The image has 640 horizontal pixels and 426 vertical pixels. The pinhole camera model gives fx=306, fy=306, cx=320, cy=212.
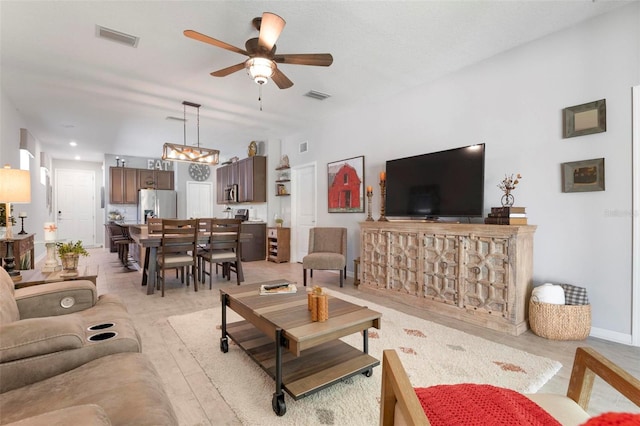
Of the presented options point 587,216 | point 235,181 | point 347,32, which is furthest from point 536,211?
point 235,181

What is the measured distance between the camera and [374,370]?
2.09 metres

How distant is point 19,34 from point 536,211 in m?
5.30

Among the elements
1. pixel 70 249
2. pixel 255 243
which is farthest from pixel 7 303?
pixel 255 243

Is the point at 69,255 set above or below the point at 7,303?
above

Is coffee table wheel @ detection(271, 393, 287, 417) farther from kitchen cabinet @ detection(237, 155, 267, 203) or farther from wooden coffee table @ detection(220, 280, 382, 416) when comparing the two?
kitchen cabinet @ detection(237, 155, 267, 203)

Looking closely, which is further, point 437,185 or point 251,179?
point 251,179

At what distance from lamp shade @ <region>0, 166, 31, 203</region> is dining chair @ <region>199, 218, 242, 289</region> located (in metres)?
2.08

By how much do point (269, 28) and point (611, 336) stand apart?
378 centimetres

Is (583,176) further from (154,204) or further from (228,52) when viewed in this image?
(154,204)

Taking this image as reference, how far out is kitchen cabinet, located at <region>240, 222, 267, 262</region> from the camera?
6676 millimetres

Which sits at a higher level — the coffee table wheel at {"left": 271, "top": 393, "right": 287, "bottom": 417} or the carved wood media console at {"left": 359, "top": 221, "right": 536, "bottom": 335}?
the carved wood media console at {"left": 359, "top": 221, "right": 536, "bottom": 335}

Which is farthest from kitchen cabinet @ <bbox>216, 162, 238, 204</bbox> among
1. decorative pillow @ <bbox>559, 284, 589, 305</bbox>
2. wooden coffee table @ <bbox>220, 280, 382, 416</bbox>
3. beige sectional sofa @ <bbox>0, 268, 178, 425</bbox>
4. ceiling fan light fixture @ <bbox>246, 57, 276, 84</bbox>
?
decorative pillow @ <bbox>559, 284, 589, 305</bbox>

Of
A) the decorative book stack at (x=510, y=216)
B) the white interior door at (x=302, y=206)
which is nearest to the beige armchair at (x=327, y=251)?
the white interior door at (x=302, y=206)

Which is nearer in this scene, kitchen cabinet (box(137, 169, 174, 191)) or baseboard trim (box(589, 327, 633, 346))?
baseboard trim (box(589, 327, 633, 346))
